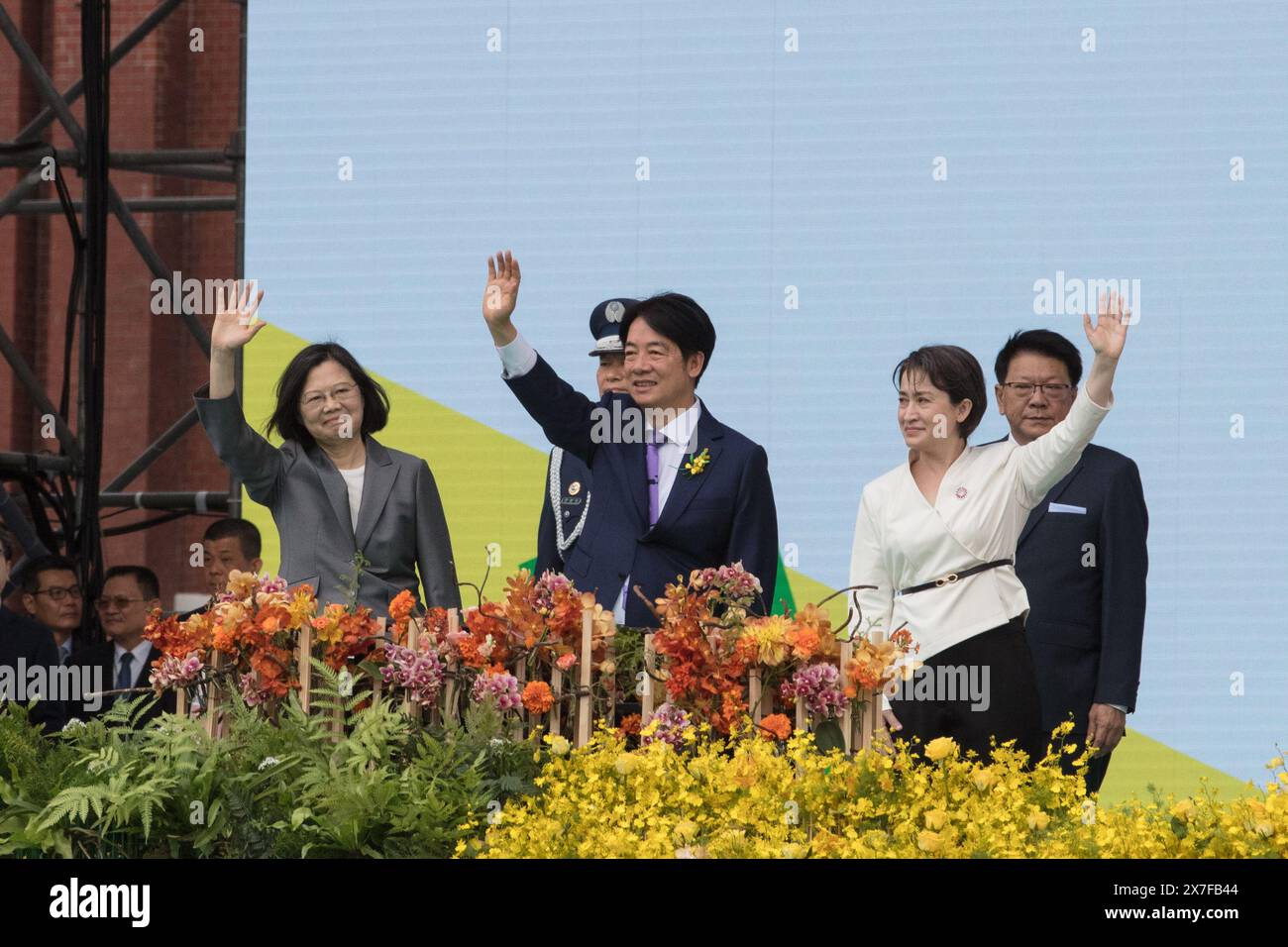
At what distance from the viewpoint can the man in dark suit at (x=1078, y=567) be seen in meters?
4.57

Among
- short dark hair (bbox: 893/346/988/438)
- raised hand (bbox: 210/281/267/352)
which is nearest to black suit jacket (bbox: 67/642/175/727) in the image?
raised hand (bbox: 210/281/267/352)

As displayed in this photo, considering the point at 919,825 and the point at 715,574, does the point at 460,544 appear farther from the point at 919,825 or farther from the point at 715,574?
the point at 919,825

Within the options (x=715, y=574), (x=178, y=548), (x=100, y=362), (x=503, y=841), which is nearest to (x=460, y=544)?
(x=100, y=362)

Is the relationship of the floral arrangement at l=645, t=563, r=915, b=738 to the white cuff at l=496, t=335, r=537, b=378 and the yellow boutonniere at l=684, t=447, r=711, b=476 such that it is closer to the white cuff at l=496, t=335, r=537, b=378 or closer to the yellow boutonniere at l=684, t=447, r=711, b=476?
the yellow boutonniere at l=684, t=447, r=711, b=476

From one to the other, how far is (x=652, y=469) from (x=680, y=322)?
1.17ft

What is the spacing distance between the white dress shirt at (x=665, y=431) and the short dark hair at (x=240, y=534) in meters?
1.65

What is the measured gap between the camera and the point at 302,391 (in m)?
4.32

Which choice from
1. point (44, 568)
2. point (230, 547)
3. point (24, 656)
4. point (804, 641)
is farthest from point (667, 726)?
point (44, 568)

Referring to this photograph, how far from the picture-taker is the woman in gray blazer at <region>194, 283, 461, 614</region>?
4.28 metres

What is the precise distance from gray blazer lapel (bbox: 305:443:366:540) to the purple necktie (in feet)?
2.36

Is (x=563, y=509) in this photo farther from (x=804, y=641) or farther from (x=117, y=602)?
(x=117, y=602)

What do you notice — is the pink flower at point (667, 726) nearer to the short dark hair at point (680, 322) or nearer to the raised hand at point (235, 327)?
the short dark hair at point (680, 322)
